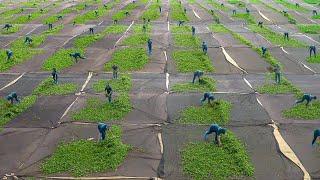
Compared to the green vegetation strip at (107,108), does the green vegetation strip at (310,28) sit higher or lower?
higher

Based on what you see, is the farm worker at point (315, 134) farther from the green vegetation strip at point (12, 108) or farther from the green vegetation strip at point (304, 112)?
the green vegetation strip at point (12, 108)

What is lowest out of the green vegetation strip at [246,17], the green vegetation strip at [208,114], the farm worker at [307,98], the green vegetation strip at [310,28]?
the green vegetation strip at [208,114]

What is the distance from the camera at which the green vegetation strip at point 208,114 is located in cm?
1516

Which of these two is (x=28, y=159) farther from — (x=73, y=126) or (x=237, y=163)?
(x=237, y=163)

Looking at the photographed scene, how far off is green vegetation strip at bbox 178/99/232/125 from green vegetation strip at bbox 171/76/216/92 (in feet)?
6.16

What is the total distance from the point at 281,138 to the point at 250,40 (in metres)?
16.5

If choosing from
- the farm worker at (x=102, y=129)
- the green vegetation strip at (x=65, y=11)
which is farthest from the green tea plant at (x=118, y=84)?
the green vegetation strip at (x=65, y=11)

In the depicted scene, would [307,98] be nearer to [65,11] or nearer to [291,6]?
[291,6]

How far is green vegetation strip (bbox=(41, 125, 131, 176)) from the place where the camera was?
1190cm

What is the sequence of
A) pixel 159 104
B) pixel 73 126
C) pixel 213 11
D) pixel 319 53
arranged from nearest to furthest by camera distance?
1. pixel 73 126
2. pixel 159 104
3. pixel 319 53
4. pixel 213 11

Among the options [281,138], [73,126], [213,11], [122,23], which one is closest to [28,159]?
[73,126]

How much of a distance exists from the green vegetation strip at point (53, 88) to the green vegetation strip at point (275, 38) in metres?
15.6

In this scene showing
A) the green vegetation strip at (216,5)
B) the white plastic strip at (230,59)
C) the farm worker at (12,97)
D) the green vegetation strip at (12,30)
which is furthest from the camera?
the green vegetation strip at (216,5)

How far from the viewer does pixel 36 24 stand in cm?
3669
